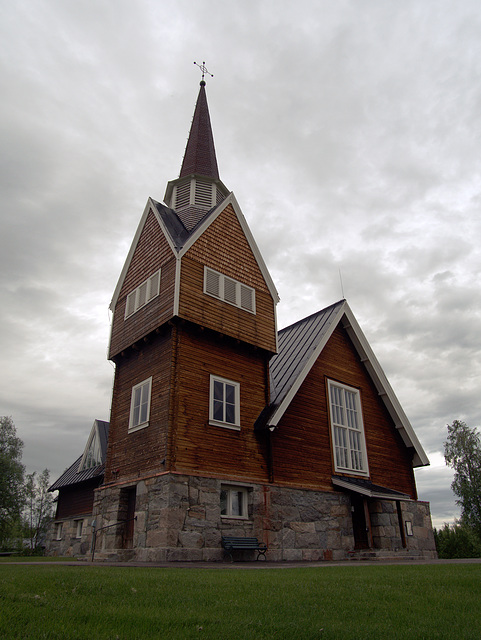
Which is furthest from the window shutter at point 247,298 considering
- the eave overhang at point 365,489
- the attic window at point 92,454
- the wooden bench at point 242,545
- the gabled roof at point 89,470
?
the attic window at point 92,454

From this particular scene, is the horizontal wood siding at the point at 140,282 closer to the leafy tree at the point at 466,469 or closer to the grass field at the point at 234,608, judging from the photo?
the grass field at the point at 234,608

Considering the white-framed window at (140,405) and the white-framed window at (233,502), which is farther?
the white-framed window at (140,405)

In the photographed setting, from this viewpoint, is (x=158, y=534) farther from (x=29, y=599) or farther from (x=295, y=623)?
A: (x=295, y=623)

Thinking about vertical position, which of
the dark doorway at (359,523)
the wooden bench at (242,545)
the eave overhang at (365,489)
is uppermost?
the eave overhang at (365,489)

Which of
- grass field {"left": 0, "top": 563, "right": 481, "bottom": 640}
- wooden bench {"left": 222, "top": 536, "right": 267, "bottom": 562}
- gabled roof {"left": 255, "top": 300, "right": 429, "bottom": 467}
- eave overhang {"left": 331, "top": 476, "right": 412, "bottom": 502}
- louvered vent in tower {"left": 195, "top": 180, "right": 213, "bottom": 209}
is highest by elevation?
louvered vent in tower {"left": 195, "top": 180, "right": 213, "bottom": 209}

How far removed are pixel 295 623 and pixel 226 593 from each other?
1607 mm

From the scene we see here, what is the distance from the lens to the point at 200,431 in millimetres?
14781

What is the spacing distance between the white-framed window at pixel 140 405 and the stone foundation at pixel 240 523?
191 cm

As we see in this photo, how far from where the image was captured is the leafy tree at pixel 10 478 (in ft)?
130

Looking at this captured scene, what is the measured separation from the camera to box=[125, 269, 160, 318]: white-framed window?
17.2 metres

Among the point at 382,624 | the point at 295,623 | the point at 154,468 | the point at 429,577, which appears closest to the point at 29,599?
the point at 295,623

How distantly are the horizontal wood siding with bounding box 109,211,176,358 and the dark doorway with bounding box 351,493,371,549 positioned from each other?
389 inches

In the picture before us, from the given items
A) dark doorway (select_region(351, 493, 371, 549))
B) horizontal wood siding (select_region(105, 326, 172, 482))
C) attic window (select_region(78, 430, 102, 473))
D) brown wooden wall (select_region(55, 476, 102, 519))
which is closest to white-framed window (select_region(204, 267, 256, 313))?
horizontal wood siding (select_region(105, 326, 172, 482))

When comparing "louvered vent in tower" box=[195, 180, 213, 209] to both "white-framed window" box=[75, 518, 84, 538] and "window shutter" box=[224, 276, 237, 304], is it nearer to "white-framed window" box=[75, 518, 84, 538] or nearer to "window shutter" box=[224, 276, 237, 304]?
"window shutter" box=[224, 276, 237, 304]
